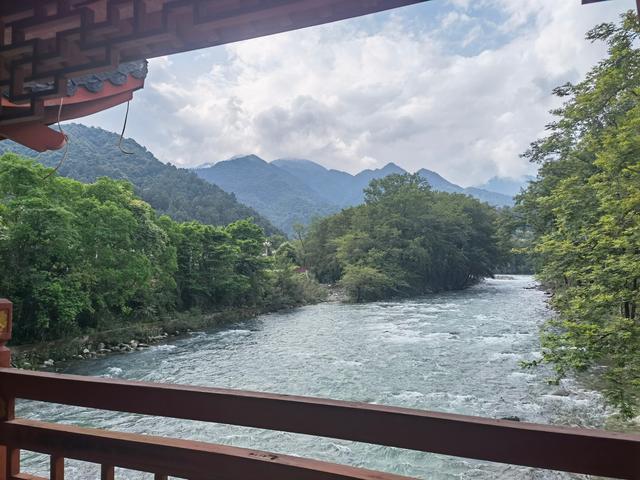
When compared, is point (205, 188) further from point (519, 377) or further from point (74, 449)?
point (74, 449)

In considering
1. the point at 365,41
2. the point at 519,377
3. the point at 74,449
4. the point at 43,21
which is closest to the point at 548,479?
the point at 519,377

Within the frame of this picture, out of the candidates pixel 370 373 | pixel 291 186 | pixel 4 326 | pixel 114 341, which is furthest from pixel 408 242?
pixel 291 186

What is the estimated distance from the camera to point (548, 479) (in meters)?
4.18

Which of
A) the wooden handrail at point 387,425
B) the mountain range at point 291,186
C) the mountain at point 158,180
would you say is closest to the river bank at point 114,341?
the wooden handrail at point 387,425

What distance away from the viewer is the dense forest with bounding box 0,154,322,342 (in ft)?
29.5

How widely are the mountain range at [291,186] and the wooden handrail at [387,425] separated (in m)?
60.7

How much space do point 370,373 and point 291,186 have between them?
8913 cm

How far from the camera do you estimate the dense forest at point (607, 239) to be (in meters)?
4.18

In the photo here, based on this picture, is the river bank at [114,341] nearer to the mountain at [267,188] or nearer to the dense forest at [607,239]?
the dense forest at [607,239]

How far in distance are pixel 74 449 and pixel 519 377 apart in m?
7.74

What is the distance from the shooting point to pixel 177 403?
1.00 m

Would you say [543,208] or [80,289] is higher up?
[543,208]

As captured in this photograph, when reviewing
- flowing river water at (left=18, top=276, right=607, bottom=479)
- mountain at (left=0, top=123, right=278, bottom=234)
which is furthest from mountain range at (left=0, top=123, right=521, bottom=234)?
flowing river water at (left=18, top=276, right=607, bottom=479)

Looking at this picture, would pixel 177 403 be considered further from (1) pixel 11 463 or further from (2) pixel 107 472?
(1) pixel 11 463
